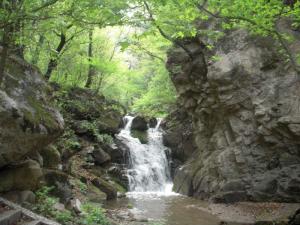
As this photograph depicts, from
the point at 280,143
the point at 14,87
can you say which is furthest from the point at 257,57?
the point at 14,87

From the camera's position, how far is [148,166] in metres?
20.5

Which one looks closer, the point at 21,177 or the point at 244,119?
the point at 21,177

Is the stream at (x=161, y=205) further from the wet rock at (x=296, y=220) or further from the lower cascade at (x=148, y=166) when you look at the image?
the wet rock at (x=296, y=220)

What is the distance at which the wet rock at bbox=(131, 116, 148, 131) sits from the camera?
25.4 metres

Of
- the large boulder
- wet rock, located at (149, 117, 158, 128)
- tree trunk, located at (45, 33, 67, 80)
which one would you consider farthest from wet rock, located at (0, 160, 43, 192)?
wet rock, located at (149, 117, 158, 128)

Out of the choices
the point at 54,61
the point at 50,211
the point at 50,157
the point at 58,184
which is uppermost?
the point at 54,61

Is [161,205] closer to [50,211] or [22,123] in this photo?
[50,211]

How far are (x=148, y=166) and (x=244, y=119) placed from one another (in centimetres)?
749

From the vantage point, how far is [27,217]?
6844 millimetres

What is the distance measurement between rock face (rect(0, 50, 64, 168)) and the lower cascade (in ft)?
35.4

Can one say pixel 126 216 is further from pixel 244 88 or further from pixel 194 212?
pixel 244 88

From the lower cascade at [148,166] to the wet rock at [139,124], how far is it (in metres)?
1.64

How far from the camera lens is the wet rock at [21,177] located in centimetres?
784

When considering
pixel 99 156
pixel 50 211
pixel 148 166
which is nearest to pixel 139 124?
pixel 148 166
